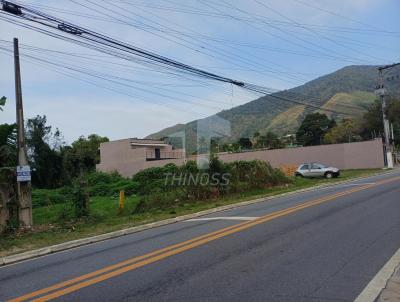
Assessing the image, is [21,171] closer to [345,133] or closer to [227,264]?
[227,264]

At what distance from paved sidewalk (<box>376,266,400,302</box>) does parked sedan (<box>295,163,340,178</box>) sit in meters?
32.7

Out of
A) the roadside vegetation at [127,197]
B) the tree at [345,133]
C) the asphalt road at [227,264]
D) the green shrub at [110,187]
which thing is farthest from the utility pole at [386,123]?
the tree at [345,133]

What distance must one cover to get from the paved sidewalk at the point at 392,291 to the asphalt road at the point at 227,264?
305 millimetres

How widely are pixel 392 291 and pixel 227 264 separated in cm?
269

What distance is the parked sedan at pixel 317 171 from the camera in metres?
38.8

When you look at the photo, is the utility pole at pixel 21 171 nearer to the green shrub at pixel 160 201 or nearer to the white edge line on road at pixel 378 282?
the green shrub at pixel 160 201

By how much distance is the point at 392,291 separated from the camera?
6262mm

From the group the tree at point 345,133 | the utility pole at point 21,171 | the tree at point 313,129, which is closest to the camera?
the utility pole at point 21,171

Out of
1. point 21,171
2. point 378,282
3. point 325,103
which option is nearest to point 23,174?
point 21,171

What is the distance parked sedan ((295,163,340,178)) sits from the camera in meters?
38.8

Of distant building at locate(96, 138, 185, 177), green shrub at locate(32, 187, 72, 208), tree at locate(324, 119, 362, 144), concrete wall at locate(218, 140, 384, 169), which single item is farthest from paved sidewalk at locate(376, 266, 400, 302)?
tree at locate(324, 119, 362, 144)

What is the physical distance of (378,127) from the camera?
277 feet

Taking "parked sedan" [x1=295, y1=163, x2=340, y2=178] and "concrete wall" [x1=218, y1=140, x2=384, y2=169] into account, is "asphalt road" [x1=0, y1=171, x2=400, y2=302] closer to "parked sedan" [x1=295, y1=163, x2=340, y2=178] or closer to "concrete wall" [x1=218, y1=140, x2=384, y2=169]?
"parked sedan" [x1=295, y1=163, x2=340, y2=178]

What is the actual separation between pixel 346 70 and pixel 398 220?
14303 cm
